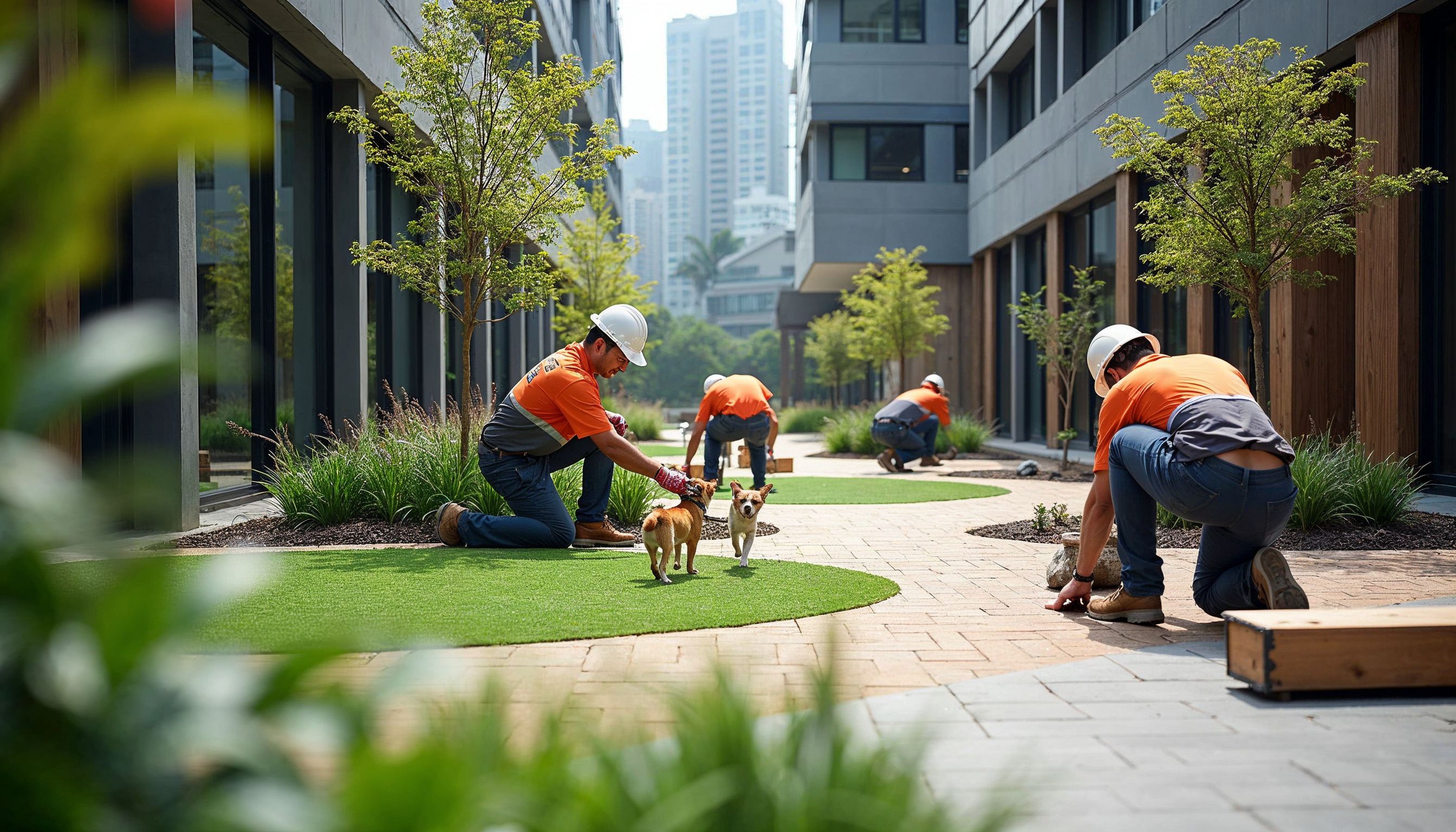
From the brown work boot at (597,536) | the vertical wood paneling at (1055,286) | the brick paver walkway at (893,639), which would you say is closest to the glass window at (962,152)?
the vertical wood paneling at (1055,286)

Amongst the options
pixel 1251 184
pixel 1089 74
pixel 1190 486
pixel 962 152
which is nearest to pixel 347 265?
pixel 1251 184

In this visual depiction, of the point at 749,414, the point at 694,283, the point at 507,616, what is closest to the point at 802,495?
the point at 749,414

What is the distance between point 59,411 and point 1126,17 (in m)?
21.1

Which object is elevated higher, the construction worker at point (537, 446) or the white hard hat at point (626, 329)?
the white hard hat at point (626, 329)

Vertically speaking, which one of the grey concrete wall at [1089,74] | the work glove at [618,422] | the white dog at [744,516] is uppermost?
the grey concrete wall at [1089,74]

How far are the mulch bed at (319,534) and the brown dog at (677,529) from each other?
1.93 meters

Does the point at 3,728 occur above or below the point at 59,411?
below

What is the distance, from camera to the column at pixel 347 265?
1326 centimetres

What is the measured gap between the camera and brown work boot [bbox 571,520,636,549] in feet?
26.7

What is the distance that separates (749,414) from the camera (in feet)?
37.9

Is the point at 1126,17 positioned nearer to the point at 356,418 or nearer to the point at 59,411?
the point at 356,418

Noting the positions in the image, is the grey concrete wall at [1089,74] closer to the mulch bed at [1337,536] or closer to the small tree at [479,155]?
the mulch bed at [1337,536]

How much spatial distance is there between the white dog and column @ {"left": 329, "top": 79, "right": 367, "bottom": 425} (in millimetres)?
7785

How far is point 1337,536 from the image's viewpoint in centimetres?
826
